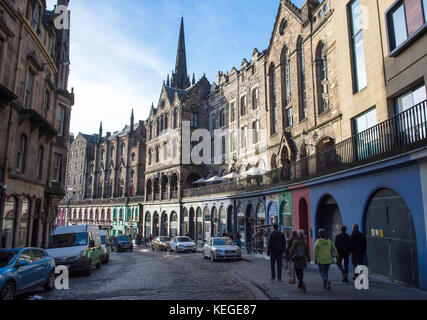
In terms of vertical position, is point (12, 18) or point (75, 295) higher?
point (12, 18)

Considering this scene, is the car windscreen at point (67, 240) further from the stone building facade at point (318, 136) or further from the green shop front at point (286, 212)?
the green shop front at point (286, 212)

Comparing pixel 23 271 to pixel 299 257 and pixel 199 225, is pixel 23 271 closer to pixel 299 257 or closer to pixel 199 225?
pixel 299 257

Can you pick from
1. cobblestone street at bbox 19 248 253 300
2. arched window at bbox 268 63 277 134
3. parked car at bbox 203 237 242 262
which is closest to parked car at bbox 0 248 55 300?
cobblestone street at bbox 19 248 253 300

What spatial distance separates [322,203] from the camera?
17250 mm

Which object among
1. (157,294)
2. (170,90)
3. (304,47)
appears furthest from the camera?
(170,90)

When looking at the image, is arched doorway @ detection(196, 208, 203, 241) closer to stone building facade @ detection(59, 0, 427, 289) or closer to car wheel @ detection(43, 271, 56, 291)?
stone building facade @ detection(59, 0, 427, 289)

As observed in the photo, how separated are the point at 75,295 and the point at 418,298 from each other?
30.7 ft

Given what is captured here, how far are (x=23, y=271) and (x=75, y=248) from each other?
18.3ft

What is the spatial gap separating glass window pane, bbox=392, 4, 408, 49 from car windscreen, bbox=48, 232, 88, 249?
1583cm

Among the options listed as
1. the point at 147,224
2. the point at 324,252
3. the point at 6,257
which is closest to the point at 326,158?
the point at 324,252

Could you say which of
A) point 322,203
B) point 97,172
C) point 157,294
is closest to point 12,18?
point 157,294

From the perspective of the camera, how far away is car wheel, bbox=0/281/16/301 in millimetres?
8060

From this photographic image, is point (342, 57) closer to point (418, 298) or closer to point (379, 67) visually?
point (379, 67)

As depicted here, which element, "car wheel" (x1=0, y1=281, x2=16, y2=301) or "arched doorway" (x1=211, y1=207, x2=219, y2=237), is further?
"arched doorway" (x1=211, y1=207, x2=219, y2=237)
